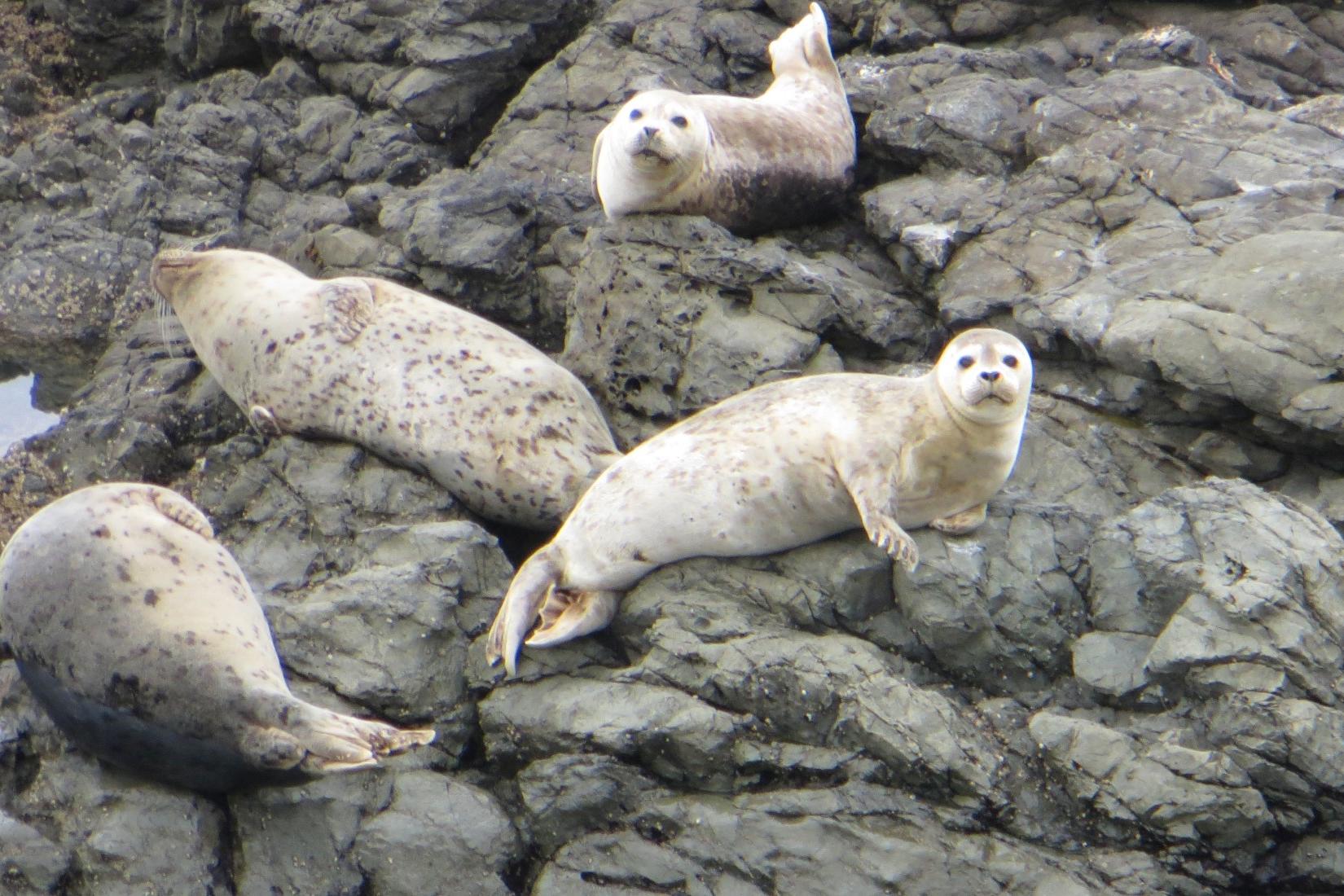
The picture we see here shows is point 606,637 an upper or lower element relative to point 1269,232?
lower

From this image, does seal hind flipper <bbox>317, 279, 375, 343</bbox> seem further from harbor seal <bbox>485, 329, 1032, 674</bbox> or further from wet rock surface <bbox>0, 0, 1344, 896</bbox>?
harbor seal <bbox>485, 329, 1032, 674</bbox>

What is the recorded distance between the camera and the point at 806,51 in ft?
36.3

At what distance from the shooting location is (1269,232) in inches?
336

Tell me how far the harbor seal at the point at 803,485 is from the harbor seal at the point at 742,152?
2.44 meters

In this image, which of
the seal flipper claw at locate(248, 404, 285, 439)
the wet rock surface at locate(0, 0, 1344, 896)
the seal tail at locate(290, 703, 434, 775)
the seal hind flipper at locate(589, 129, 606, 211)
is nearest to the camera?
the wet rock surface at locate(0, 0, 1344, 896)

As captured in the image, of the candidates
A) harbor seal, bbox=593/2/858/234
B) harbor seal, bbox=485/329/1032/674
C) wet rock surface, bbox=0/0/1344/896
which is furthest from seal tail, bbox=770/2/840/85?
harbor seal, bbox=485/329/1032/674

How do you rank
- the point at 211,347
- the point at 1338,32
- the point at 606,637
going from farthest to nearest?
the point at 1338,32 < the point at 211,347 < the point at 606,637

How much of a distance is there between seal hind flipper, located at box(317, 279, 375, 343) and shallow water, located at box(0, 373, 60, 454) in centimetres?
205

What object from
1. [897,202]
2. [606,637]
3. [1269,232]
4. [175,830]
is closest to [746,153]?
[897,202]

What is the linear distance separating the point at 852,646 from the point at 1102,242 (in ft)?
11.2

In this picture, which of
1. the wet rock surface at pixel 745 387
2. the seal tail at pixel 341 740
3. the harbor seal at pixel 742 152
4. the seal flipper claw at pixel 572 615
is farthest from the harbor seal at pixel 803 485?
the harbor seal at pixel 742 152

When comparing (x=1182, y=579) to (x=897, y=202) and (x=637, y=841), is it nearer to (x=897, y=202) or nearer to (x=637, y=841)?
(x=637, y=841)

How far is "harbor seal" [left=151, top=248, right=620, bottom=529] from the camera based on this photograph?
8.54 metres

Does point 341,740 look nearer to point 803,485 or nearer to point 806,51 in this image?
point 803,485
